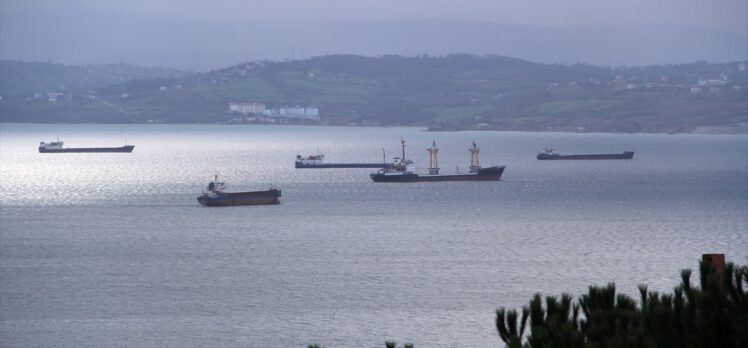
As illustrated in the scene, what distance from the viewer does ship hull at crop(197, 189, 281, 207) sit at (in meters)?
74.9

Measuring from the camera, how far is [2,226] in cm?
6406

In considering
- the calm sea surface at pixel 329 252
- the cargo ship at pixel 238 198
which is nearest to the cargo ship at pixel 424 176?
the calm sea surface at pixel 329 252

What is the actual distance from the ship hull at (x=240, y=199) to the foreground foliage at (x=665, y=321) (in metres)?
61.7

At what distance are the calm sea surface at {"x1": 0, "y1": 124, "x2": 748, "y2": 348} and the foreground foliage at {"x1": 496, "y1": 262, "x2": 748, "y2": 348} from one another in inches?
68.9

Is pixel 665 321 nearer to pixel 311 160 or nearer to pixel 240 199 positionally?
pixel 240 199

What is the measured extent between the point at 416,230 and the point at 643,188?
123 feet

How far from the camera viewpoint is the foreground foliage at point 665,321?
13148 millimetres

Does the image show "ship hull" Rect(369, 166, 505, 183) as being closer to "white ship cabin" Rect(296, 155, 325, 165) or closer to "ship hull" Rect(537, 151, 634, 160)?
"white ship cabin" Rect(296, 155, 325, 165)

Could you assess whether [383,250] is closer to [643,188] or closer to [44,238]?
[44,238]

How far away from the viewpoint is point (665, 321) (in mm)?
13461

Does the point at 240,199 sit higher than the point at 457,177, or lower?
lower

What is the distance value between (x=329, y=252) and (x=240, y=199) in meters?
24.4

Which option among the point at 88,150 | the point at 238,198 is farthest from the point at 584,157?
the point at 238,198

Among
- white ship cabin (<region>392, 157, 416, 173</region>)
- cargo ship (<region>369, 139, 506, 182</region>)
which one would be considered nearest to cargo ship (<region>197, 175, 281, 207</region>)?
cargo ship (<region>369, 139, 506, 182</region>)
